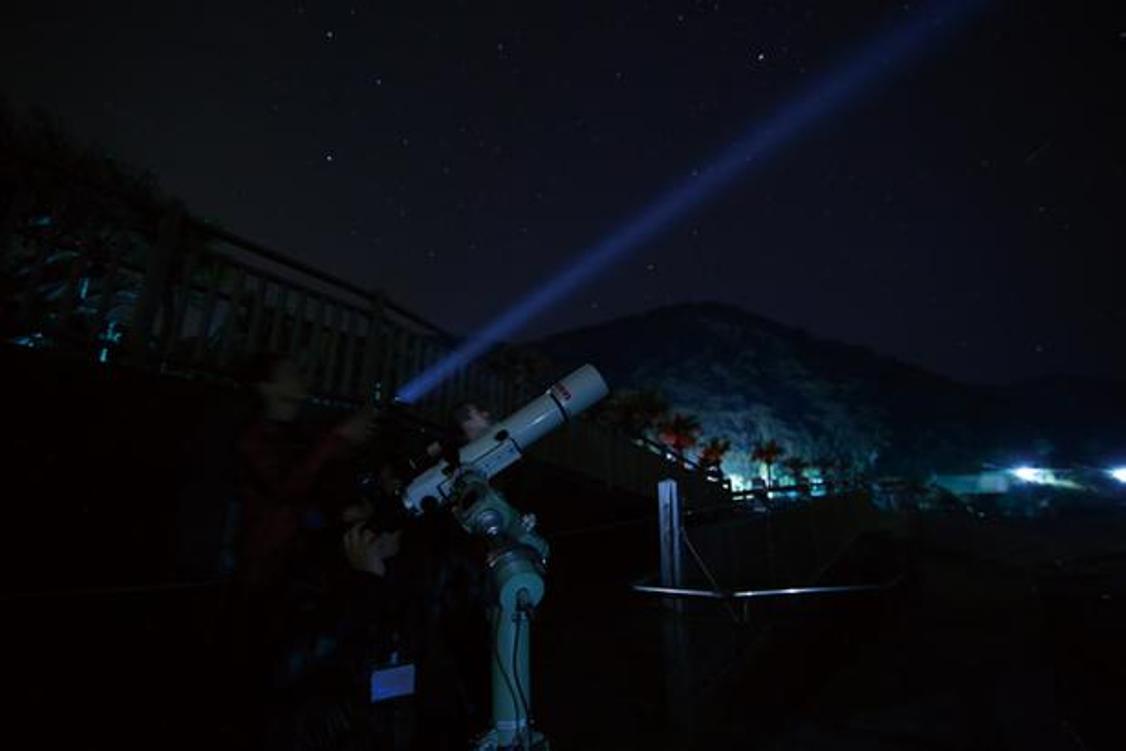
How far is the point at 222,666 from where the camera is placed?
2.38 meters

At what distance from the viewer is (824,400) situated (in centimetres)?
6347

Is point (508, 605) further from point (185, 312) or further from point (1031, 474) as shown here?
point (1031, 474)

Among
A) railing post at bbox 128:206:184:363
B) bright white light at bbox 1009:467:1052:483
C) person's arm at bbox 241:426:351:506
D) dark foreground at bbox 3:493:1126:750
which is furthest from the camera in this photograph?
bright white light at bbox 1009:467:1052:483

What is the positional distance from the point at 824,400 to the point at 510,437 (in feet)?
224

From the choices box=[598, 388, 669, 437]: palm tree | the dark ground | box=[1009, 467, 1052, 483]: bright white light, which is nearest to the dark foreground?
the dark ground

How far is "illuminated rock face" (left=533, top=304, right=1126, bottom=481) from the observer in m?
57.1

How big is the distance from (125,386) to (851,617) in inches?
368

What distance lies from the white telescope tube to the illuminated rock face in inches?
1794

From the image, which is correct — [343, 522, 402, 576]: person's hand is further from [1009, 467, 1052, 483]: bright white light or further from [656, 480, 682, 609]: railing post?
[1009, 467, 1052, 483]: bright white light

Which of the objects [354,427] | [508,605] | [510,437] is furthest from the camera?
[510,437]

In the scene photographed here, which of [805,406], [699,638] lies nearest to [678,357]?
[805,406]

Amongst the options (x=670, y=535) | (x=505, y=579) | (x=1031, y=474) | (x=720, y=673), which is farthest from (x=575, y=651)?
(x=1031, y=474)

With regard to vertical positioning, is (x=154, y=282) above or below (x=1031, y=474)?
below

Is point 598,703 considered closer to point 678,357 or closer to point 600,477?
point 600,477
